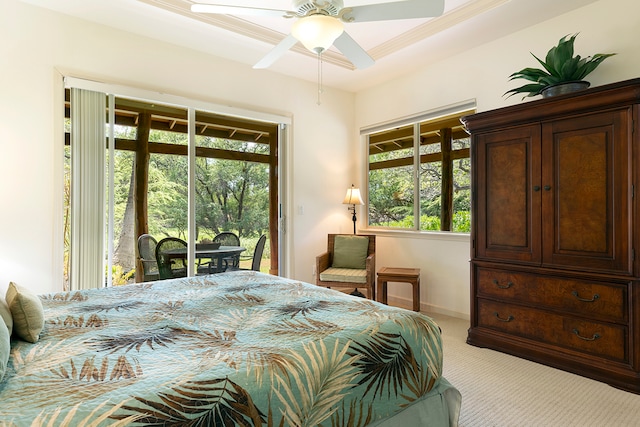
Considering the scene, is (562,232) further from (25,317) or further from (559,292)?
(25,317)

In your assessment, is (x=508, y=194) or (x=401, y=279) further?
(x=401, y=279)

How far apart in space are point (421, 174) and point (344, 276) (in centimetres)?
151

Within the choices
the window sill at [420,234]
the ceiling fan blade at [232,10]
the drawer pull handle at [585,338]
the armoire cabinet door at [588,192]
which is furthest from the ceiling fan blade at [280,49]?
the drawer pull handle at [585,338]

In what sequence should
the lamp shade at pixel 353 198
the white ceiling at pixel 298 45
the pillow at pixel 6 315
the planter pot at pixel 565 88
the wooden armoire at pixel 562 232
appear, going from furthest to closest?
the lamp shade at pixel 353 198 < the white ceiling at pixel 298 45 < the planter pot at pixel 565 88 < the wooden armoire at pixel 562 232 < the pillow at pixel 6 315

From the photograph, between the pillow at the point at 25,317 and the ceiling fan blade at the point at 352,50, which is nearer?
the pillow at the point at 25,317

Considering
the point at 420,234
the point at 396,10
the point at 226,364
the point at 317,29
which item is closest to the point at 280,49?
the point at 317,29

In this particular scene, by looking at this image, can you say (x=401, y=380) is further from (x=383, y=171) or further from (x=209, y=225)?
(x=383, y=171)

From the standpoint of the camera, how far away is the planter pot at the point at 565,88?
7.95 feet

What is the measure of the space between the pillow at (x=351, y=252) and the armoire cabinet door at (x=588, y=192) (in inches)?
76.5

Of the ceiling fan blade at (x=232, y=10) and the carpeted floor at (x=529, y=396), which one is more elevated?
the ceiling fan blade at (x=232, y=10)

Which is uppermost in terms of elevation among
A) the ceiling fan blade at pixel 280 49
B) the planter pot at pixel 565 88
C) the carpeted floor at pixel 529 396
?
Result: the ceiling fan blade at pixel 280 49

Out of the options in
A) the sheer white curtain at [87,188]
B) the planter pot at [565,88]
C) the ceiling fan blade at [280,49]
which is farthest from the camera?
the sheer white curtain at [87,188]

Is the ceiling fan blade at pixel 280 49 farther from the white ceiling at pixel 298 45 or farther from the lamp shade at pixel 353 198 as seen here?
the lamp shade at pixel 353 198

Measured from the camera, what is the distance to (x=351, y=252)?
4070 mm
